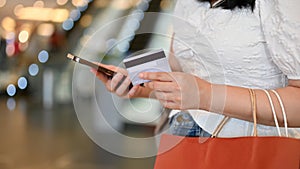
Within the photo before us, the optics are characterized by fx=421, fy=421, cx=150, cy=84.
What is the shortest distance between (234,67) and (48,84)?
4.23 m

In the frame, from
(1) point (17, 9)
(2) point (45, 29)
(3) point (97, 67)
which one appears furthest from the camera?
(1) point (17, 9)

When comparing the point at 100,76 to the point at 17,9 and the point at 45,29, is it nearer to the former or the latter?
the point at 45,29

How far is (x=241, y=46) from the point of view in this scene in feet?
2.16

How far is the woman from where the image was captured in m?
0.61

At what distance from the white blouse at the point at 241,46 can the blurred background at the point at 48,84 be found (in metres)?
0.28

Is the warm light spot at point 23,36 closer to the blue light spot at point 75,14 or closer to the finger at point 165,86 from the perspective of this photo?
the blue light spot at point 75,14

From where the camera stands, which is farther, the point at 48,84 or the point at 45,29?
the point at 45,29

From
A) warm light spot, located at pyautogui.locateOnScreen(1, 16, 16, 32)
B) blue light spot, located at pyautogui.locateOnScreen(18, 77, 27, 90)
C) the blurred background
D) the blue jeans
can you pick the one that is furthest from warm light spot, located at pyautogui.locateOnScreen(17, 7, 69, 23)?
the blue jeans

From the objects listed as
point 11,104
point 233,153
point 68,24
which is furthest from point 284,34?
point 68,24

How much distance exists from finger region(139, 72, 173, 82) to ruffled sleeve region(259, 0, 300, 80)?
0.53 feet

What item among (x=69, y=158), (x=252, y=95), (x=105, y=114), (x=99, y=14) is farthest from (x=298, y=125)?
(x=99, y=14)

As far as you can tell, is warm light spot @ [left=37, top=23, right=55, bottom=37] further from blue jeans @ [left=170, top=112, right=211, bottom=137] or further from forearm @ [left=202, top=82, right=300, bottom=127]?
forearm @ [left=202, top=82, right=300, bottom=127]

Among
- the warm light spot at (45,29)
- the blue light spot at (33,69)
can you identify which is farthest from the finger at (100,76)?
the blue light spot at (33,69)

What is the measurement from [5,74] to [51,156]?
282 centimetres
